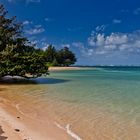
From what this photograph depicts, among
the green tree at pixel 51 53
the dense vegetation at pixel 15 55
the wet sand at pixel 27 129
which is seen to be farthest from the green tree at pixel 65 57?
the wet sand at pixel 27 129

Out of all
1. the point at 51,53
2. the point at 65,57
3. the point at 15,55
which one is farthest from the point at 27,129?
the point at 65,57

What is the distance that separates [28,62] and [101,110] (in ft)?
53.1

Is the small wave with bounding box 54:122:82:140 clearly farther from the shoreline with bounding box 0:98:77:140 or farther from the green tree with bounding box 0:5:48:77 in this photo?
A: the green tree with bounding box 0:5:48:77

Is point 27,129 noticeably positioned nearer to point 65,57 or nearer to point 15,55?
point 15,55

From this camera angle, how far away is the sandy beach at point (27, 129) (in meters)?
7.43

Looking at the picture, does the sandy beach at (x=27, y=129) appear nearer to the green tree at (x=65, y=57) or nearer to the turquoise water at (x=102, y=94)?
the turquoise water at (x=102, y=94)

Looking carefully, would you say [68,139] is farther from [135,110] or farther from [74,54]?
[74,54]

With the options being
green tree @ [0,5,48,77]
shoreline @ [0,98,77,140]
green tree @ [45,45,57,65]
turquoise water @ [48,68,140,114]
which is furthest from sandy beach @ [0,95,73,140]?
green tree @ [45,45,57,65]

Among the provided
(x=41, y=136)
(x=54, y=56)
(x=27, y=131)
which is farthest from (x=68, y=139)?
(x=54, y=56)

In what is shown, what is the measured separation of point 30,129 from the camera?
8383 mm

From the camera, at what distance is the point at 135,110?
12.3 m

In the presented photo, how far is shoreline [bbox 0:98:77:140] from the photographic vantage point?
7.45 meters

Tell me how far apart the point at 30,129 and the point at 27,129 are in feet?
0.29

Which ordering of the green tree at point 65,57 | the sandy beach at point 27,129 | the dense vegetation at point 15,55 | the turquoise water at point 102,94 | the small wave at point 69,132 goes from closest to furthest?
1. the sandy beach at point 27,129
2. the small wave at point 69,132
3. the turquoise water at point 102,94
4. the dense vegetation at point 15,55
5. the green tree at point 65,57
